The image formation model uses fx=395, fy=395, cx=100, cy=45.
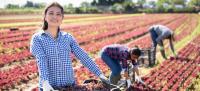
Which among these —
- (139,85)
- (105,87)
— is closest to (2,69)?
(139,85)

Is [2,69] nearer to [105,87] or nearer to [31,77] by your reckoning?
[31,77]

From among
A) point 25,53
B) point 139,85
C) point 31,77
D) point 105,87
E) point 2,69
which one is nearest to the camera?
point 105,87

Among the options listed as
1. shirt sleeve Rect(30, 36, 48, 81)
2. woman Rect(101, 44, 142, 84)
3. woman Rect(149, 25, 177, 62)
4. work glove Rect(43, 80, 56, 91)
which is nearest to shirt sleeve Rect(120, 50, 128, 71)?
woman Rect(101, 44, 142, 84)

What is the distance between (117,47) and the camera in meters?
8.09

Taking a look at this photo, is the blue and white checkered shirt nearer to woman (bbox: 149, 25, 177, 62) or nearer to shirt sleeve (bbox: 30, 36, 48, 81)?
shirt sleeve (bbox: 30, 36, 48, 81)

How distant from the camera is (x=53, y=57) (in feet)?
12.3

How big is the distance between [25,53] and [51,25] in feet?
38.2

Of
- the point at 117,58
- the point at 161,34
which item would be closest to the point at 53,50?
the point at 117,58

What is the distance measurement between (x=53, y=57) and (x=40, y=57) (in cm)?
16

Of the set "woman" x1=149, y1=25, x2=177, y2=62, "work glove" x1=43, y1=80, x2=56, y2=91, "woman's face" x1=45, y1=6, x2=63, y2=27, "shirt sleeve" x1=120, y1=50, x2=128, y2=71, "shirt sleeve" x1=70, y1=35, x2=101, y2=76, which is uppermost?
"woman's face" x1=45, y1=6, x2=63, y2=27

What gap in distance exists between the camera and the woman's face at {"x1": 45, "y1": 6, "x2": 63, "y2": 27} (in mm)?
3758

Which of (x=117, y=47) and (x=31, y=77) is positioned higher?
(x=117, y=47)

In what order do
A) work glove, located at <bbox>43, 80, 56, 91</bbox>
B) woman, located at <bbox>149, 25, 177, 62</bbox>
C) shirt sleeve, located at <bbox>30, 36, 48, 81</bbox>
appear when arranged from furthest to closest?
woman, located at <bbox>149, 25, 177, 62</bbox>, shirt sleeve, located at <bbox>30, 36, 48, 81</bbox>, work glove, located at <bbox>43, 80, 56, 91</bbox>

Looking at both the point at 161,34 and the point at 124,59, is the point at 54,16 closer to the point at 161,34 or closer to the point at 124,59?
the point at 124,59
